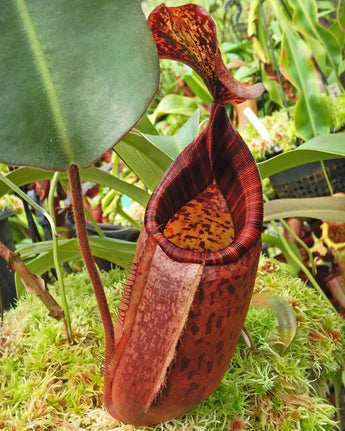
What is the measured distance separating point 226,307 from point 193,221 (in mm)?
187

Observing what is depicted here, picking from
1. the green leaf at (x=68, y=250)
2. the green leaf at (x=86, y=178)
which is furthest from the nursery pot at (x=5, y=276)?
the green leaf at (x=86, y=178)

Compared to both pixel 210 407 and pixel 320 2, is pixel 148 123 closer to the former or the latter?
pixel 210 407

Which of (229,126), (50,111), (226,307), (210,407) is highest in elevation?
(50,111)

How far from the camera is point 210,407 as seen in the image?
67cm

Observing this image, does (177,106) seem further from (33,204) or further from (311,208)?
(33,204)

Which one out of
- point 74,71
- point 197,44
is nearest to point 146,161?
point 197,44

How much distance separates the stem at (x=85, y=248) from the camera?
0.44 meters

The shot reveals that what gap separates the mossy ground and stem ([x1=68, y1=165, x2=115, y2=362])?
Result: 15cm

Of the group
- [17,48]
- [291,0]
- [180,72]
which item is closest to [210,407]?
[17,48]

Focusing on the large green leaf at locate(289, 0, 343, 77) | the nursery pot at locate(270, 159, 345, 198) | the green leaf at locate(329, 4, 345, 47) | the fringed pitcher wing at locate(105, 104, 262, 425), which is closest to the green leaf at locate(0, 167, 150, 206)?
the fringed pitcher wing at locate(105, 104, 262, 425)

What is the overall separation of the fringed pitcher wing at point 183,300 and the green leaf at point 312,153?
196 millimetres

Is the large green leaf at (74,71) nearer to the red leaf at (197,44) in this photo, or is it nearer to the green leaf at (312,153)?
the red leaf at (197,44)

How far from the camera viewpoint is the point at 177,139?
3.04ft

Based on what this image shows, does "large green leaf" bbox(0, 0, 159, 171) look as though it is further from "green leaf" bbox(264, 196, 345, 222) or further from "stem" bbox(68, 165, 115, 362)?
"green leaf" bbox(264, 196, 345, 222)
